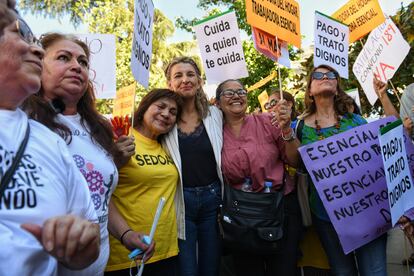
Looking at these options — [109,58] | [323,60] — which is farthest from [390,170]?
[109,58]

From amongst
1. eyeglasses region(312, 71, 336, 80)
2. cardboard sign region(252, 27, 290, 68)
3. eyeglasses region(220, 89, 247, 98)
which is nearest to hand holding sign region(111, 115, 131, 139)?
eyeglasses region(220, 89, 247, 98)

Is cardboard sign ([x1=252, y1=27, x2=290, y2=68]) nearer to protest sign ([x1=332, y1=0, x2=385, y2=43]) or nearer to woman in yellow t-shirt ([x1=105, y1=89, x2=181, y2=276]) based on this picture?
protest sign ([x1=332, y1=0, x2=385, y2=43])

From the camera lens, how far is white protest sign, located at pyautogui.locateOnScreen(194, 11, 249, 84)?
399 cm

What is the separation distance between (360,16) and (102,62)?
9.58 ft

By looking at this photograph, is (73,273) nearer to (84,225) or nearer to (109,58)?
(84,225)

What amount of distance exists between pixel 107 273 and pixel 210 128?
4.10 feet

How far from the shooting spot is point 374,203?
9.26ft

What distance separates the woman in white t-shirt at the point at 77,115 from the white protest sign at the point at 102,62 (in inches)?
58.8

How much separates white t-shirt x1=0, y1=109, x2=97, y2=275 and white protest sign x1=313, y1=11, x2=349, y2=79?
2969 mm

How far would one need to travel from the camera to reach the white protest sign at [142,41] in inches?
112

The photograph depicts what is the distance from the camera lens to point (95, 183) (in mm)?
1844

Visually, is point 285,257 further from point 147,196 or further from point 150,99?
point 150,99

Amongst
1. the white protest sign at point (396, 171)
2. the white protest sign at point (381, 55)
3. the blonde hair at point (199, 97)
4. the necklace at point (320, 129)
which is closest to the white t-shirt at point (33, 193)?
the blonde hair at point (199, 97)

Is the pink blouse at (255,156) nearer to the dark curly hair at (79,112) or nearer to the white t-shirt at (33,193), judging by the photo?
the dark curly hair at (79,112)
